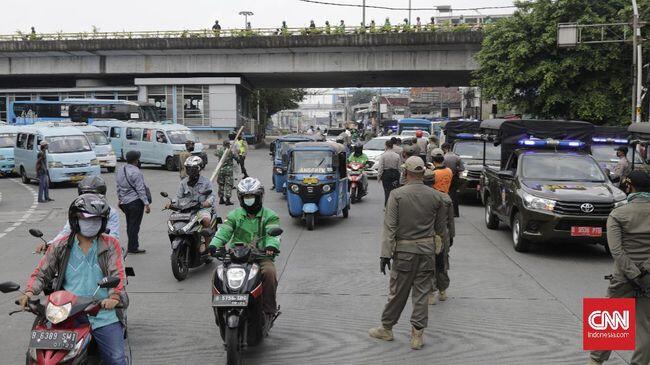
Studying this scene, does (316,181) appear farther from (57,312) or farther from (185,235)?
(57,312)

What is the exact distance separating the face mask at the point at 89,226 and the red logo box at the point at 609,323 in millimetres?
3388

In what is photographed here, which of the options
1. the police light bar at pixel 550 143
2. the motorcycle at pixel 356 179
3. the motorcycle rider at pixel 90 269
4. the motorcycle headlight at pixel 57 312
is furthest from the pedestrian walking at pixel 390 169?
the motorcycle headlight at pixel 57 312

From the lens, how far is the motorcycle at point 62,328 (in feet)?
13.0

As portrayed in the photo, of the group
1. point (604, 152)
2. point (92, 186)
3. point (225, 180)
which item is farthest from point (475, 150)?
point (92, 186)

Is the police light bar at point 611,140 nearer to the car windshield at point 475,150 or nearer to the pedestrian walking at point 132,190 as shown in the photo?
the car windshield at point 475,150

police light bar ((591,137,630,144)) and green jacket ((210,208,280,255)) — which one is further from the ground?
police light bar ((591,137,630,144))

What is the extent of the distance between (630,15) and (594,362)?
24826 millimetres

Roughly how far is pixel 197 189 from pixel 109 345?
5.40m

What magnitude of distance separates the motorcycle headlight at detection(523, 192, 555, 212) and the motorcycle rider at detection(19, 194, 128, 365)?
7.81 metres

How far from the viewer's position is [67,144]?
23188mm

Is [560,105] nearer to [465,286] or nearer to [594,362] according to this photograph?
[465,286]

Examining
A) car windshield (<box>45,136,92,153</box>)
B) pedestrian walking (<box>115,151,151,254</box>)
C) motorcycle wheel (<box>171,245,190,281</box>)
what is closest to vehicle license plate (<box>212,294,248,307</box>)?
motorcycle wheel (<box>171,245,190,281</box>)

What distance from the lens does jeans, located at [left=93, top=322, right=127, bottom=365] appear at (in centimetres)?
429

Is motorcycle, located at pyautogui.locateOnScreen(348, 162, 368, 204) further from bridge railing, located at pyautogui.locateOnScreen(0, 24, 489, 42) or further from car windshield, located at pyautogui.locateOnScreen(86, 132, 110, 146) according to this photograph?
bridge railing, located at pyautogui.locateOnScreen(0, 24, 489, 42)
